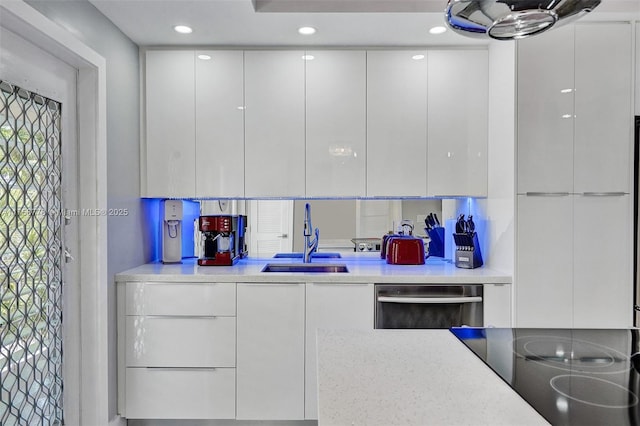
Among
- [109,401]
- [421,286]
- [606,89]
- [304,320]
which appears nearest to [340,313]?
[304,320]

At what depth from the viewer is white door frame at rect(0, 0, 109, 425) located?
2.11 meters

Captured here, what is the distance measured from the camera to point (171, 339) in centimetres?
234

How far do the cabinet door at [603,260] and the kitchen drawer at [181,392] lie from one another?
1976 millimetres

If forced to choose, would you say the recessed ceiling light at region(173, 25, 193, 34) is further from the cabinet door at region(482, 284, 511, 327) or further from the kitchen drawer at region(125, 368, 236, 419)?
the cabinet door at region(482, 284, 511, 327)

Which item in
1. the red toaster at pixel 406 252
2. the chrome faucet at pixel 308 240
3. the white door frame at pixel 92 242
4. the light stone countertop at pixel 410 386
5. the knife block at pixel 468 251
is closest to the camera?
the light stone countertop at pixel 410 386

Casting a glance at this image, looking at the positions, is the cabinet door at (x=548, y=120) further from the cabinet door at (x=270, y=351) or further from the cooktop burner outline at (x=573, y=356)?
the cabinet door at (x=270, y=351)

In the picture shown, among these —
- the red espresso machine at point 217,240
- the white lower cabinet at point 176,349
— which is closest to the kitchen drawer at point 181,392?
the white lower cabinet at point 176,349

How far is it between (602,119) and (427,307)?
139 cm

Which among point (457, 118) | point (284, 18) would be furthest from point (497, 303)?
point (284, 18)

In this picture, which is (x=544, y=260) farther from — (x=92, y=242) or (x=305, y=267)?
(x=92, y=242)

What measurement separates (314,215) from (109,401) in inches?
64.8

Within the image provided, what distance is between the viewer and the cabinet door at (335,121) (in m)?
2.66

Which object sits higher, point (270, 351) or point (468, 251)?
point (468, 251)

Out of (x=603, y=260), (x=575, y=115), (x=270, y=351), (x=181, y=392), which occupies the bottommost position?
(x=181, y=392)
